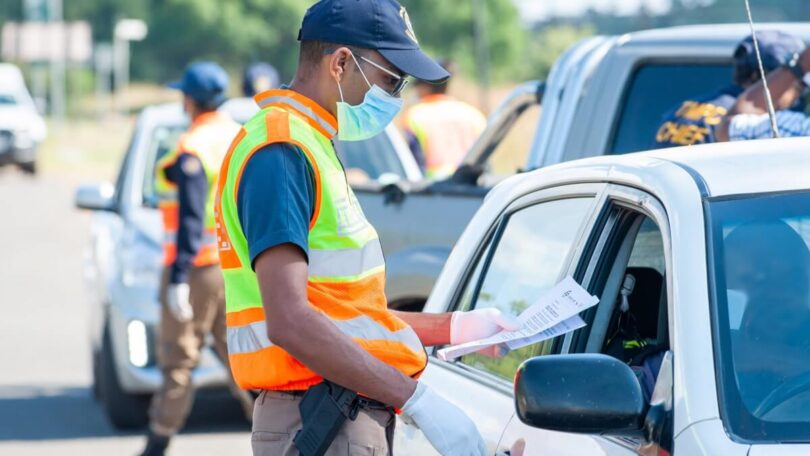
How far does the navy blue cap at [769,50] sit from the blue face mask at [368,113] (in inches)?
104

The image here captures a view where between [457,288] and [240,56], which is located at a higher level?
[457,288]

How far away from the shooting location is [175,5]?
85.4 metres

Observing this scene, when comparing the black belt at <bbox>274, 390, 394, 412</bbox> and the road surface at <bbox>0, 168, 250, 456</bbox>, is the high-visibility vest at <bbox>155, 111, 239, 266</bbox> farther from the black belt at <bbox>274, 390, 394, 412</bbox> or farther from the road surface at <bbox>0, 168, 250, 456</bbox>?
the black belt at <bbox>274, 390, 394, 412</bbox>

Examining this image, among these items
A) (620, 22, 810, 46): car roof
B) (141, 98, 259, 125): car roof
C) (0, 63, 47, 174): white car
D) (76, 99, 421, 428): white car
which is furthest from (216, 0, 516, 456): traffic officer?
(0, 63, 47, 174): white car

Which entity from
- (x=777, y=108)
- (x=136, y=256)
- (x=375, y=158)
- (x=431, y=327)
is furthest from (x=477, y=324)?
(x=375, y=158)

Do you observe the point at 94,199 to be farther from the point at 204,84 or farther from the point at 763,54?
the point at 763,54

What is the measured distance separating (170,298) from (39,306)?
7231 mm

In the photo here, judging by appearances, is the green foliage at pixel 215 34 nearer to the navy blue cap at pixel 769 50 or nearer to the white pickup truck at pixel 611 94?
the white pickup truck at pixel 611 94

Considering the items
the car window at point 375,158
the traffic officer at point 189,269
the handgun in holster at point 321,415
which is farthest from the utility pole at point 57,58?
the handgun in holster at point 321,415

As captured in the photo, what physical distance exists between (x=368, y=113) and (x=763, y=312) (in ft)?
3.37

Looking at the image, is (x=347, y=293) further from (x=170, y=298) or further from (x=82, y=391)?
(x=82, y=391)

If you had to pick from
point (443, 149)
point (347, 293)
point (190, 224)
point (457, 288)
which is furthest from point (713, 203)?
point (443, 149)

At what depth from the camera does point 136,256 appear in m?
9.27

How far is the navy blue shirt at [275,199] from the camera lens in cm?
337
